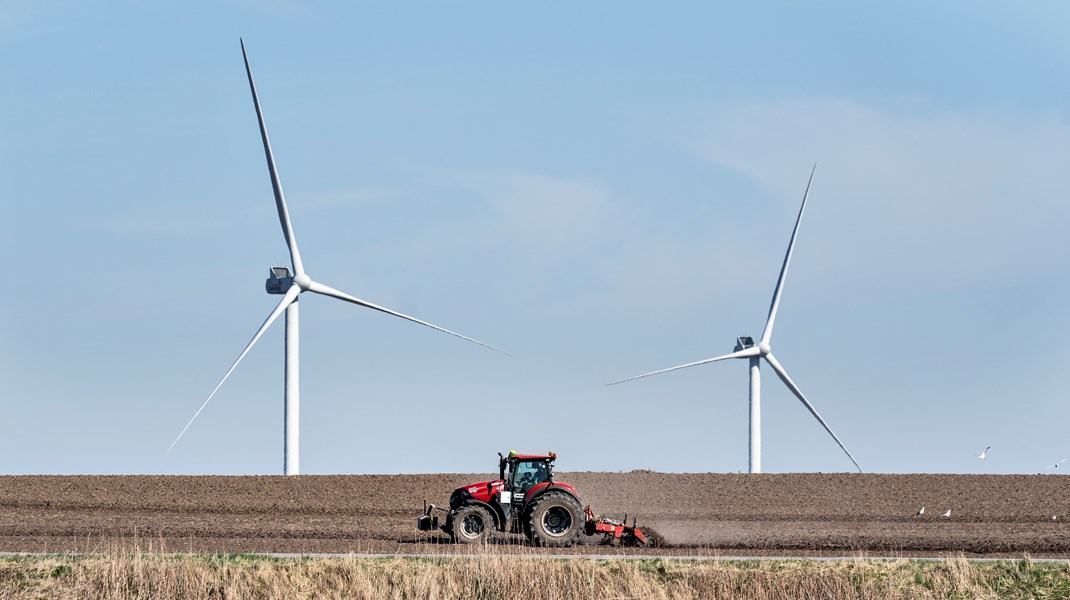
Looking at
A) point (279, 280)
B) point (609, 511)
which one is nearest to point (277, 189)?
point (279, 280)

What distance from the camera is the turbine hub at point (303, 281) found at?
50594 millimetres

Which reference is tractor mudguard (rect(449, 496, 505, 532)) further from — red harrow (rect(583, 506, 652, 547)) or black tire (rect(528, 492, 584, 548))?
red harrow (rect(583, 506, 652, 547))

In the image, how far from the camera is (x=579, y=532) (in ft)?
105

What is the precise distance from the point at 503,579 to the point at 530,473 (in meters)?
5.12

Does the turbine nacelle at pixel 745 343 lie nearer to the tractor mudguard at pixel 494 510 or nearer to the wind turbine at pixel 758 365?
the wind turbine at pixel 758 365

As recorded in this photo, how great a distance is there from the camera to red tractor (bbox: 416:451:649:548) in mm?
32094

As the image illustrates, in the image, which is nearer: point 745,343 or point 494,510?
point 494,510

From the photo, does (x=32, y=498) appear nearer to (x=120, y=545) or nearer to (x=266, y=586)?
(x=120, y=545)

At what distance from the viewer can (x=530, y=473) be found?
109ft

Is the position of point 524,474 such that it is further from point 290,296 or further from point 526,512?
point 290,296

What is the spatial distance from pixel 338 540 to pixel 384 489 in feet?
44.5

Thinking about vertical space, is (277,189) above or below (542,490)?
above

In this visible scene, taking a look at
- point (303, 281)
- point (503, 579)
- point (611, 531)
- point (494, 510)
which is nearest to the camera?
point (503, 579)

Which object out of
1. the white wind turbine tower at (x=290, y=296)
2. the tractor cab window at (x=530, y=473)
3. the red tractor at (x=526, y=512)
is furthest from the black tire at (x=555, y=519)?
the white wind turbine tower at (x=290, y=296)
